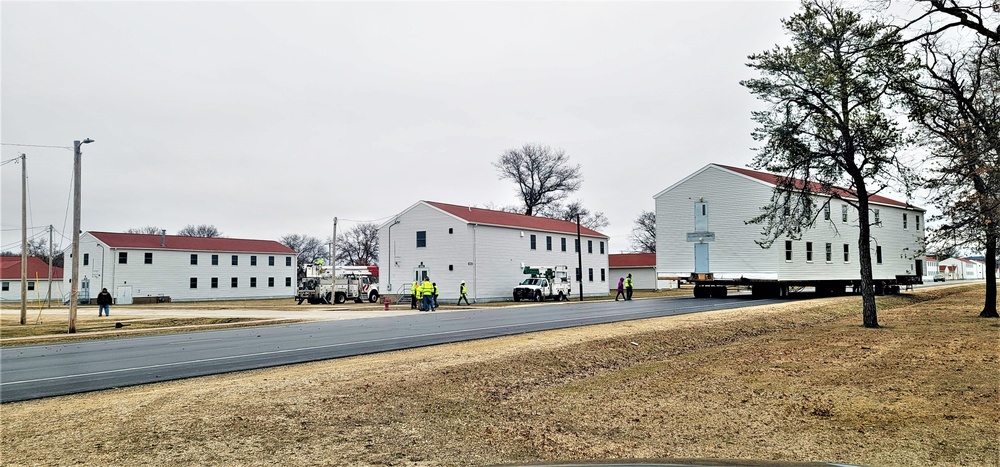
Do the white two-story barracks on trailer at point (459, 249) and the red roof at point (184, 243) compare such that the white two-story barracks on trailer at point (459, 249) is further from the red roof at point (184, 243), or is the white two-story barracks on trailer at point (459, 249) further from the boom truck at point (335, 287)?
the red roof at point (184, 243)

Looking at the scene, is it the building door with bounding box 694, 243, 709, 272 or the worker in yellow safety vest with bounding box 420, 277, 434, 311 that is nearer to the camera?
the worker in yellow safety vest with bounding box 420, 277, 434, 311

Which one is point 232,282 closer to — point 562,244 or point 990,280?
point 562,244

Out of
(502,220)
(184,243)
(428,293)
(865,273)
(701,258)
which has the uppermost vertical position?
(502,220)

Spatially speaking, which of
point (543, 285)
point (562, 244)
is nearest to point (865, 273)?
point (543, 285)

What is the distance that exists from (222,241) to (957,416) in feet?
241

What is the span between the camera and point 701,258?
131 feet

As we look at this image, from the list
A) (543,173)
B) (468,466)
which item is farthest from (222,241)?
(468,466)

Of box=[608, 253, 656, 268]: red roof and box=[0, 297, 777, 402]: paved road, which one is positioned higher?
box=[608, 253, 656, 268]: red roof

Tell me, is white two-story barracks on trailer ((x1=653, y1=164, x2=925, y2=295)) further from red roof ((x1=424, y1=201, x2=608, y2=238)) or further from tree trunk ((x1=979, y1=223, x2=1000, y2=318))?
tree trunk ((x1=979, y1=223, x2=1000, y2=318))

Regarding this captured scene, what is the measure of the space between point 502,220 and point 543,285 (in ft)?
21.1

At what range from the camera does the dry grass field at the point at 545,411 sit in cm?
702

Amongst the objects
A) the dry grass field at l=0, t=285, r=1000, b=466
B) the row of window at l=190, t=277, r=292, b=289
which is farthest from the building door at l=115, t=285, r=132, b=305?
the dry grass field at l=0, t=285, r=1000, b=466

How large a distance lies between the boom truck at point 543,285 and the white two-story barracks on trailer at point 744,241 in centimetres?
937

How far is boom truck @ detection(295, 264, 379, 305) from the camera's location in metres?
50.8
